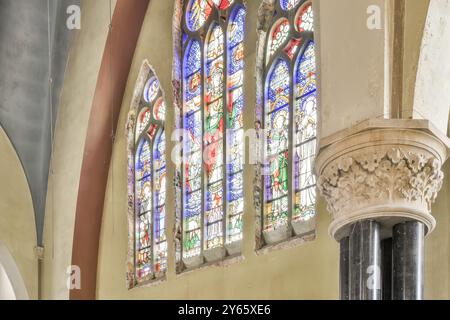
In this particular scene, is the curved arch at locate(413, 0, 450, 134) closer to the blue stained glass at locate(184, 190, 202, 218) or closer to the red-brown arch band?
the blue stained glass at locate(184, 190, 202, 218)

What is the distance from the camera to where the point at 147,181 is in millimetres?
16406

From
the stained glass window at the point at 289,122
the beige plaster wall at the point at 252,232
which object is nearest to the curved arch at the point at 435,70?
the beige plaster wall at the point at 252,232

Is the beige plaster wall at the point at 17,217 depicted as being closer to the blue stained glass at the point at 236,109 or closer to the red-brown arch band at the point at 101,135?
→ the red-brown arch band at the point at 101,135

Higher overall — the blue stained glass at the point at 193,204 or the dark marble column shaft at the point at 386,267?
Result: the blue stained glass at the point at 193,204

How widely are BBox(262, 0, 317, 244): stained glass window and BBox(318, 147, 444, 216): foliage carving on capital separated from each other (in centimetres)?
335

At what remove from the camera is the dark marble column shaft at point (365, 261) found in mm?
9477

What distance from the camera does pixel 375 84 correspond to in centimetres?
989

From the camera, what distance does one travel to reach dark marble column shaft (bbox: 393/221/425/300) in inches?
371

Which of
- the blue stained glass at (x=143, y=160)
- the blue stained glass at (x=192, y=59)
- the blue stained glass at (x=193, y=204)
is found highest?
the blue stained glass at (x=192, y=59)

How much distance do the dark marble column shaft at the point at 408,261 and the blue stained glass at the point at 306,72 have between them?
4284 mm

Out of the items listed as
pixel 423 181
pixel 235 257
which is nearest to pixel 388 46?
pixel 423 181

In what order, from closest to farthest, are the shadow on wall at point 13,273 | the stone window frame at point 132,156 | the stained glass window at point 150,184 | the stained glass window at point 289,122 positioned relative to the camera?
the stained glass window at point 289,122, the stained glass window at point 150,184, the stone window frame at point 132,156, the shadow on wall at point 13,273

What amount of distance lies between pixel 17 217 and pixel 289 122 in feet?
17.9

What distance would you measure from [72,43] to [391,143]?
891 centimetres
